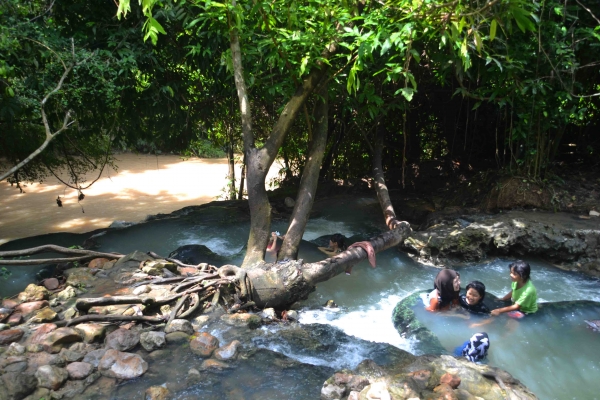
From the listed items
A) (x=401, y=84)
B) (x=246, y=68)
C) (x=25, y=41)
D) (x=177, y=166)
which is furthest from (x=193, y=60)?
(x=177, y=166)

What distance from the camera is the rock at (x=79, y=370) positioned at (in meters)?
3.23

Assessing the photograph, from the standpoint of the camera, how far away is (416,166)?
1022 centimetres

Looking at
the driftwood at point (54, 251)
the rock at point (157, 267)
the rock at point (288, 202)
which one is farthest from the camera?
the rock at point (288, 202)

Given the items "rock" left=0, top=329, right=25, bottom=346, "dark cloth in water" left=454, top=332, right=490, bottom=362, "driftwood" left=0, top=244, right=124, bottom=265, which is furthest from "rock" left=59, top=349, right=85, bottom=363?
"dark cloth in water" left=454, top=332, right=490, bottom=362

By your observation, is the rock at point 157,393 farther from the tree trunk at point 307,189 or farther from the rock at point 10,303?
the tree trunk at point 307,189

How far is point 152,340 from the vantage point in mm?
3662

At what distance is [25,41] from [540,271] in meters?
7.43

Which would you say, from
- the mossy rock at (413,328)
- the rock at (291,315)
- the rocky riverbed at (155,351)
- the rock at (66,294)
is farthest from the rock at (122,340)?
the mossy rock at (413,328)

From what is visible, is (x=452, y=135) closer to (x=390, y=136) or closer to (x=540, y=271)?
(x=390, y=136)

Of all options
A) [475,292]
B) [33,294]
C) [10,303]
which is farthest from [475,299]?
[10,303]

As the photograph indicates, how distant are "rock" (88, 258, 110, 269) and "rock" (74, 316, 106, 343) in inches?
59.9

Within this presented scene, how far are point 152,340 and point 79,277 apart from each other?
5.19ft

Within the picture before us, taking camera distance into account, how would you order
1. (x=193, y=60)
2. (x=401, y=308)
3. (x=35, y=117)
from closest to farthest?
(x=401, y=308) → (x=35, y=117) → (x=193, y=60)

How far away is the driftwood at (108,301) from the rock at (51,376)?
789 millimetres
